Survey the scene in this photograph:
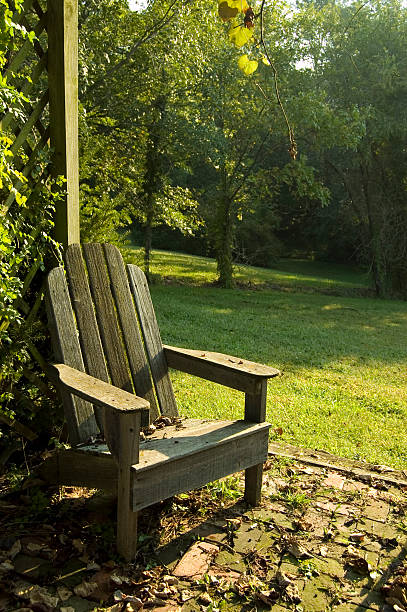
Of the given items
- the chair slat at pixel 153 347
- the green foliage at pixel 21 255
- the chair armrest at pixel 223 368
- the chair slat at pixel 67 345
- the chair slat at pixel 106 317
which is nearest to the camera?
the green foliage at pixel 21 255

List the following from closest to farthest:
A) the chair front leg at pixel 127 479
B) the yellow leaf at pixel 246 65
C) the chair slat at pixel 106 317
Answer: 1. the chair front leg at pixel 127 479
2. the yellow leaf at pixel 246 65
3. the chair slat at pixel 106 317

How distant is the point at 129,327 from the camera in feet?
10.1

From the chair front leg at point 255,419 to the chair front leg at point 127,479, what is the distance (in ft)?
2.60

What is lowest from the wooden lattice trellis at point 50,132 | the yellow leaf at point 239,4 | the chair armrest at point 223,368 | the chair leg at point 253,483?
the chair leg at point 253,483

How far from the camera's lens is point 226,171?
12789 millimetres

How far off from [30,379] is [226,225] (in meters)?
10.6

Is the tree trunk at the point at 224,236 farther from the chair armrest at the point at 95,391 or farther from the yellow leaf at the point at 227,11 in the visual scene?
the yellow leaf at the point at 227,11

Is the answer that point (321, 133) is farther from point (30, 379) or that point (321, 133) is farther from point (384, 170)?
point (30, 379)

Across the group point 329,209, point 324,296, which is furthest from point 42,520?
point 329,209

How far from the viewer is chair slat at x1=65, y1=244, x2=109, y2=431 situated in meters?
2.85

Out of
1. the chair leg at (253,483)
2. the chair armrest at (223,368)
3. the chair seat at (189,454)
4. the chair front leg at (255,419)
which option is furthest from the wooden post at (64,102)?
the chair leg at (253,483)

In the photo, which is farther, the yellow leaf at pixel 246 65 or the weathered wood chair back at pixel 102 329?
the weathered wood chair back at pixel 102 329

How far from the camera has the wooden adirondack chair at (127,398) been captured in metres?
2.26

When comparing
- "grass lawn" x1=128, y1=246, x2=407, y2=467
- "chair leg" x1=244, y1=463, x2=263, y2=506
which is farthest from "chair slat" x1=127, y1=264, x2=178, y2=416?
"grass lawn" x1=128, y1=246, x2=407, y2=467
